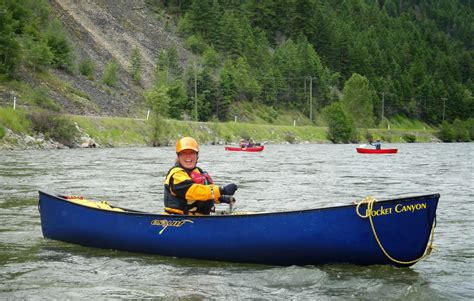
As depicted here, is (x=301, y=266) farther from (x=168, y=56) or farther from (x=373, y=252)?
(x=168, y=56)

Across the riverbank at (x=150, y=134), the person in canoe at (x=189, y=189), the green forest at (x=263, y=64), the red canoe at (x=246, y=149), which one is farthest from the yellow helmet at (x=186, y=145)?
the green forest at (x=263, y=64)

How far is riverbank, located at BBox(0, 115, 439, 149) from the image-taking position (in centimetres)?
4769

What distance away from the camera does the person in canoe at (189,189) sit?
11.2 m

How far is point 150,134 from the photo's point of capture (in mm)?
62281

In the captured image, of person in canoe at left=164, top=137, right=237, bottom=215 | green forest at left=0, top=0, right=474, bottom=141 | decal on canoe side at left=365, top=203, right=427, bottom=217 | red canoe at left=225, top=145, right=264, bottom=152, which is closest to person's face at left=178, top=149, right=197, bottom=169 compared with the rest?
person in canoe at left=164, top=137, right=237, bottom=215

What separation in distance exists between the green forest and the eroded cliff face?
7.44 feet

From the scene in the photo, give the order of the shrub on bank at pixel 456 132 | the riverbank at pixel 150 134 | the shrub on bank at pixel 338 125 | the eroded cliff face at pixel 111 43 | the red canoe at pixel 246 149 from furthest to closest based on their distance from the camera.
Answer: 1. the shrub on bank at pixel 456 132
2. the shrub on bank at pixel 338 125
3. the eroded cliff face at pixel 111 43
4. the red canoe at pixel 246 149
5. the riverbank at pixel 150 134

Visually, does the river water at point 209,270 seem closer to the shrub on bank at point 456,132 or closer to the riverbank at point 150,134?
the riverbank at point 150,134

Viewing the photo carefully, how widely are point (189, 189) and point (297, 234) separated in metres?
2.34

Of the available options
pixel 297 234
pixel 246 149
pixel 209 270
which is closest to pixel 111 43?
pixel 246 149

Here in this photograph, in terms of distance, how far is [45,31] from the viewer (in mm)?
78375

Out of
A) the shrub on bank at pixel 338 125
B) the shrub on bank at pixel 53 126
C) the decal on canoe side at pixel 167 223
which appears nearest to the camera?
the decal on canoe side at pixel 167 223

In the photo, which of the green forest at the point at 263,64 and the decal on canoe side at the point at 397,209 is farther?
the green forest at the point at 263,64

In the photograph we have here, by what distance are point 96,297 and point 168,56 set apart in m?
91.3
